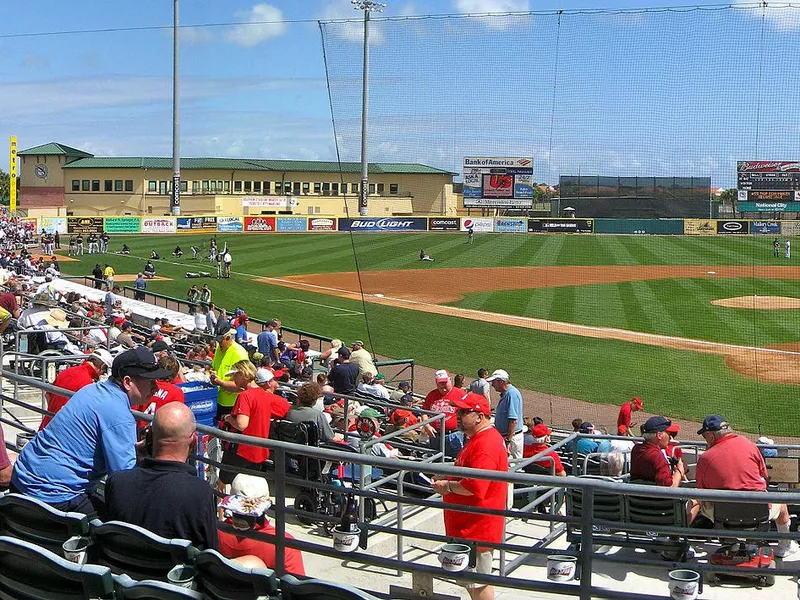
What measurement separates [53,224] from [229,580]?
2470 inches

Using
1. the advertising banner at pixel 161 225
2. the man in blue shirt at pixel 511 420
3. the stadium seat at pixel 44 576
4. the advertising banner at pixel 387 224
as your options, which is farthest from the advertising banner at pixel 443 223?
the stadium seat at pixel 44 576

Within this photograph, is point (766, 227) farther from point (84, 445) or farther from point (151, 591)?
point (151, 591)

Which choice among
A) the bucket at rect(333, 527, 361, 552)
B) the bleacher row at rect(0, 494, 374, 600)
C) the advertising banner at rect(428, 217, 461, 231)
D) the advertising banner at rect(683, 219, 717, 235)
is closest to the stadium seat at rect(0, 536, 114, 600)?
the bleacher row at rect(0, 494, 374, 600)

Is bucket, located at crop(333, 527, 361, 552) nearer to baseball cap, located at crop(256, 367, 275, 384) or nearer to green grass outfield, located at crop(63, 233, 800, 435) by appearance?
baseball cap, located at crop(256, 367, 275, 384)

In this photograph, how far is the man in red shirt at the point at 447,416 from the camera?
9141 millimetres

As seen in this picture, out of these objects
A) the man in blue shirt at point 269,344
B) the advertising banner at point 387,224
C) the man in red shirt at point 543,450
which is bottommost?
the man in blue shirt at point 269,344

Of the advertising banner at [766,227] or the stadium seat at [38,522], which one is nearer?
the stadium seat at [38,522]

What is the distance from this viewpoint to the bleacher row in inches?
137

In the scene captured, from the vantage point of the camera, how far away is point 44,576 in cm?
371

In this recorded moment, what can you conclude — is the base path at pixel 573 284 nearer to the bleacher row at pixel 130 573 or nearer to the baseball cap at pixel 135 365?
the baseball cap at pixel 135 365

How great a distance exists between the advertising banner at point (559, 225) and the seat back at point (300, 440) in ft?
25.4

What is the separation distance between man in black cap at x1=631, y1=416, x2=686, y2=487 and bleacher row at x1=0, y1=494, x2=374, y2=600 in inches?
162

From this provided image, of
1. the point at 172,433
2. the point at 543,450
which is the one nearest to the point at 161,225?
the point at 543,450

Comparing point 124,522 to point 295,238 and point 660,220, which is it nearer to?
point 660,220
